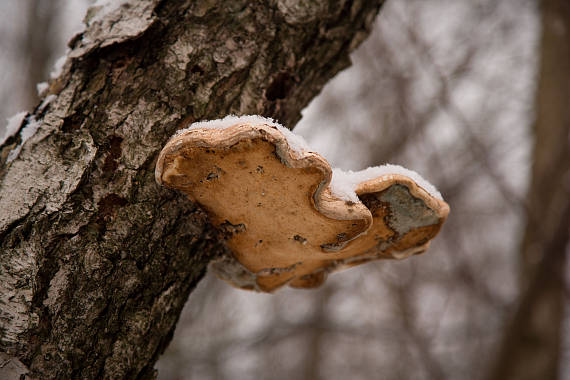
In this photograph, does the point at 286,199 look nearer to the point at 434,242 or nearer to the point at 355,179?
the point at 355,179

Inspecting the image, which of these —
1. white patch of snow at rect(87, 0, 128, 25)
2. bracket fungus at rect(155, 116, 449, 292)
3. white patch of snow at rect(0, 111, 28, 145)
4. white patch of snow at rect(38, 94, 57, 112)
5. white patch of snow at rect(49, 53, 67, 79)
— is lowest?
bracket fungus at rect(155, 116, 449, 292)

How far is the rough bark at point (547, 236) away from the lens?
3170 mm

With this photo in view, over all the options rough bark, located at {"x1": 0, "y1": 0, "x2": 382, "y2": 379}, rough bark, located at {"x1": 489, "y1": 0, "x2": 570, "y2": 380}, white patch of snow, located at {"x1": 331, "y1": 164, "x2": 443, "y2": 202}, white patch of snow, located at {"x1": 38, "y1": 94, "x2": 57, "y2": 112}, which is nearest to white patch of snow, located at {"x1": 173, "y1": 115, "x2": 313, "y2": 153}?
white patch of snow, located at {"x1": 331, "y1": 164, "x2": 443, "y2": 202}

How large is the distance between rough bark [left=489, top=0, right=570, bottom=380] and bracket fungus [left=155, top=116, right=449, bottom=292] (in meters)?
2.05

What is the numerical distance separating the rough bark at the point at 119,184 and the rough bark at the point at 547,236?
266cm

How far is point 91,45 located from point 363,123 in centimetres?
731

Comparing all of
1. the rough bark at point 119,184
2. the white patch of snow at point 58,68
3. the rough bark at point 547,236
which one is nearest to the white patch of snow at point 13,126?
the rough bark at point 119,184

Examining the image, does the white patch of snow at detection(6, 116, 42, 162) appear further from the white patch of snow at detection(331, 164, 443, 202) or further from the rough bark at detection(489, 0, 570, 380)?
the rough bark at detection(489, 0, 570, 380)

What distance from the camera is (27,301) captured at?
4.11ft

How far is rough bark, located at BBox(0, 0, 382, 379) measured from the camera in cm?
129

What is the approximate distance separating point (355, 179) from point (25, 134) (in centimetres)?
120

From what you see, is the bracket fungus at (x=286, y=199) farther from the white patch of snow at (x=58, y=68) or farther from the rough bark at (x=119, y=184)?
the white patch of snow at (x=58, y=68)

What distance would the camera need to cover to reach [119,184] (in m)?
1.40

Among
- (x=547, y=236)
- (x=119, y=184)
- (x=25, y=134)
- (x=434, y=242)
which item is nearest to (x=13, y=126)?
(x=25, y=134)
